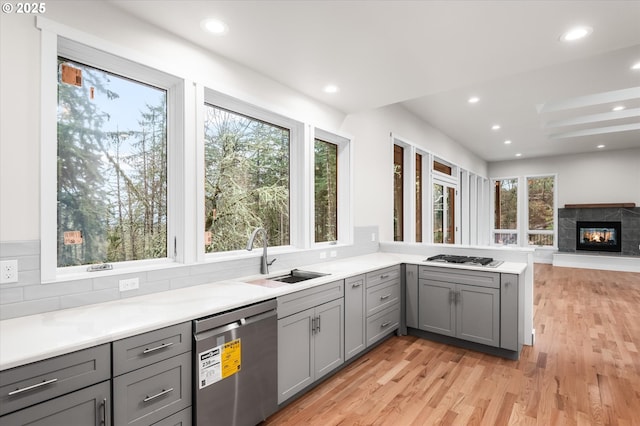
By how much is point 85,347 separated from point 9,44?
1532 mm

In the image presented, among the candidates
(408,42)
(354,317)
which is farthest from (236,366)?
(408,42)

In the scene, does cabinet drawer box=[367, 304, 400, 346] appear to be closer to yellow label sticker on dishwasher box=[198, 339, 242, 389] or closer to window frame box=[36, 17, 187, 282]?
yellow label sticker on dishwasher box=[198, 339, 242, 389]

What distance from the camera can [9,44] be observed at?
1.62 m

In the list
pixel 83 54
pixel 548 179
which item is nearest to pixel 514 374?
pixel 83 54

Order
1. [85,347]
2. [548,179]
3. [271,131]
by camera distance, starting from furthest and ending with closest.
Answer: [548,179]
[271,131]
[85,347]

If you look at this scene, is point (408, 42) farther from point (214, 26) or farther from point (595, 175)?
point (595, 175)

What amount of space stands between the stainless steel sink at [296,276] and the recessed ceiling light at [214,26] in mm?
1964

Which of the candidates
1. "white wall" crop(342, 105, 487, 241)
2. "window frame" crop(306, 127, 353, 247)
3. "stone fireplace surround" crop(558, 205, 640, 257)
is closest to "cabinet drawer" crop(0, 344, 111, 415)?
"window frame" crop(306, 127, 353, 247)

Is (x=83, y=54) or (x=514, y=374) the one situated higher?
(x=83, y=54)

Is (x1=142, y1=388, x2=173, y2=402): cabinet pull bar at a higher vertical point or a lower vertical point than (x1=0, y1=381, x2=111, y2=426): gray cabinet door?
lower

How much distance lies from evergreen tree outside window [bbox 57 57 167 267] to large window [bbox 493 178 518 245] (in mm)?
10239

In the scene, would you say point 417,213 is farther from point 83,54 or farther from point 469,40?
point 83,54

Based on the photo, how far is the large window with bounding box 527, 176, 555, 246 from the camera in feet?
30.5

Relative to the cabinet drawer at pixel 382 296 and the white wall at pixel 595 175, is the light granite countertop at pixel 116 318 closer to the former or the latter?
the cabinet drawer at pixel 382 296
